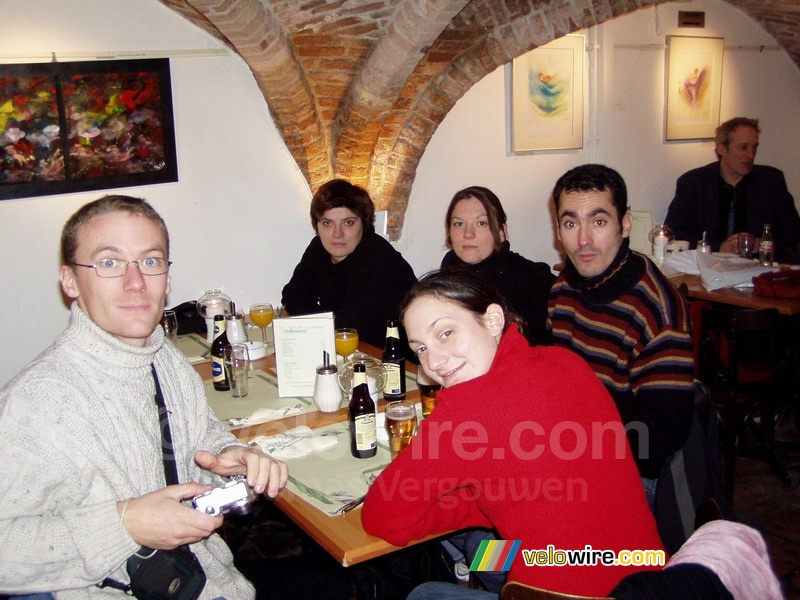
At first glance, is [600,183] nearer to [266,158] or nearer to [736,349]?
[736,349]

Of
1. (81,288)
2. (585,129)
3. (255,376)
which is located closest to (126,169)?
(255,376)

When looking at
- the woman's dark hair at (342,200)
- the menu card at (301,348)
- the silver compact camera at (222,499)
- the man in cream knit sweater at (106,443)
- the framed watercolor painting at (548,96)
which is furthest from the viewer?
the framed watercolor painting at (548,96)

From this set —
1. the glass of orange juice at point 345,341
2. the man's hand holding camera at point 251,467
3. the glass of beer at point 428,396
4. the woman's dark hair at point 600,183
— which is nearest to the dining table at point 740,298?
the woman's dark hair at point 600,183

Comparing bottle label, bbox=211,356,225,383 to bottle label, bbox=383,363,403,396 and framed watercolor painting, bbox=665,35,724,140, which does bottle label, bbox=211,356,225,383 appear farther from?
framed watercolor painting, bbox=665,35,724,140

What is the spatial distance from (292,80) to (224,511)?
322 centimetres

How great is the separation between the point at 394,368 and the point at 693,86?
195 inches

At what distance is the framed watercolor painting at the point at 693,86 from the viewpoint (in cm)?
608

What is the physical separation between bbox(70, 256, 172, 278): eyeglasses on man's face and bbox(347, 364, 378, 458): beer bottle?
2.41 feet

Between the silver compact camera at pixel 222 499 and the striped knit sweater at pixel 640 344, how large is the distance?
1.20m

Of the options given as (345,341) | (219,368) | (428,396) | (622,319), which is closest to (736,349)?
(622,319)

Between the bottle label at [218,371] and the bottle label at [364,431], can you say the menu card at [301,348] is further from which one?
the bottle label at [364,431]

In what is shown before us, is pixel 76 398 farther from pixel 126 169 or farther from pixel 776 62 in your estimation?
pixel 776 62

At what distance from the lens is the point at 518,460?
1.51m

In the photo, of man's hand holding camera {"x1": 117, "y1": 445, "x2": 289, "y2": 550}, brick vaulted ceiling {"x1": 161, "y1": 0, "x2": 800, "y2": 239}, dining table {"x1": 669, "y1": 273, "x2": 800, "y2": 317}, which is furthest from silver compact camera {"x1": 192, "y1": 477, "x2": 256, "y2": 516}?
dining table {"x1": 669, "y1": 273, "x2": 800, "y2": 317}
